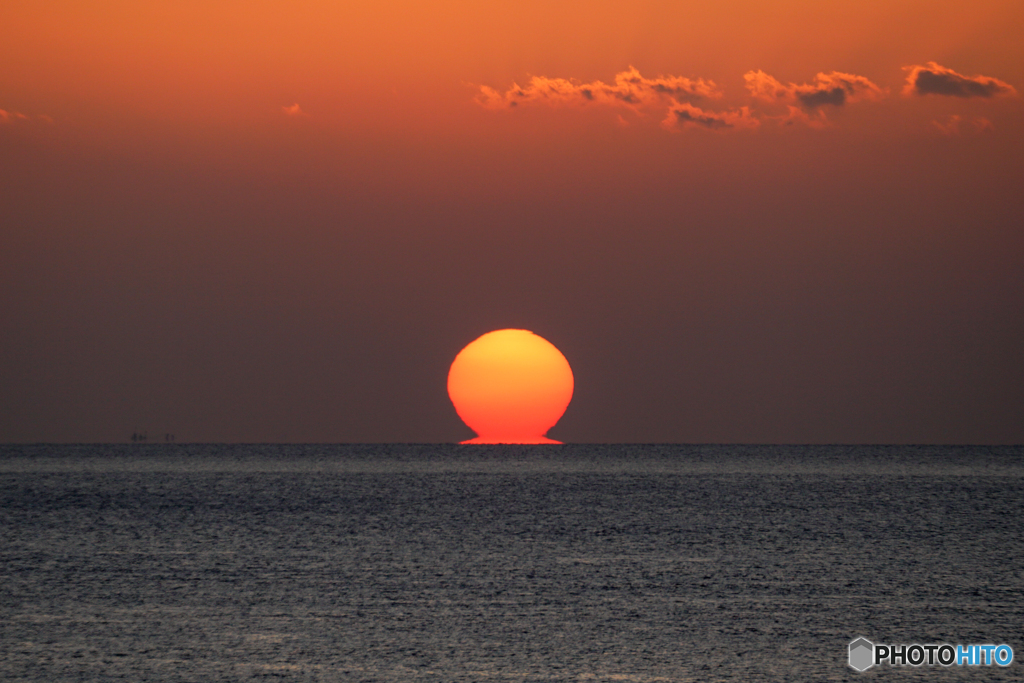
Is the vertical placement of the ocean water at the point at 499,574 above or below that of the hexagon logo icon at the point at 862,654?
above

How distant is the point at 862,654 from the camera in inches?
254

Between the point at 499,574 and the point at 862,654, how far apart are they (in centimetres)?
359

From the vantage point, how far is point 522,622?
726cm

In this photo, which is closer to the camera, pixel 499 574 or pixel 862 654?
pixel 862 654

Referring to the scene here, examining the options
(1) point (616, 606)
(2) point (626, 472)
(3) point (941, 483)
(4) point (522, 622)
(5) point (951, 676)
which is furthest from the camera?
(2) point (626, 472)

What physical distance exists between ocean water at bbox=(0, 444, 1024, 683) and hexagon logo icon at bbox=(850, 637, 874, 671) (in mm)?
79

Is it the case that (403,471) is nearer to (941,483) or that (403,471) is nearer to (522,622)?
(941,483)

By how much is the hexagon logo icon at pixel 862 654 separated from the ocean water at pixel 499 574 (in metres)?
0.08

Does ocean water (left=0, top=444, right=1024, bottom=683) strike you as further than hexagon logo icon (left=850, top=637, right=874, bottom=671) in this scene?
Yes

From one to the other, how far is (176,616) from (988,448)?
2254 centimetres

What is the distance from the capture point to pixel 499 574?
906cm

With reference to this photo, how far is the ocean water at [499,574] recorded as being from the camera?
635 centimetres

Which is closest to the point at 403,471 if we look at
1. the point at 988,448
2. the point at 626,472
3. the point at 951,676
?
the point at 626,472

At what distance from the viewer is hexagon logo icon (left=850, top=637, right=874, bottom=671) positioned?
6.20 metres
